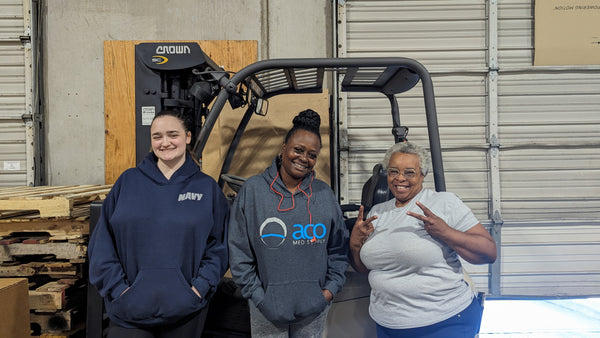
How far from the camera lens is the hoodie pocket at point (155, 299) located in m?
1.86

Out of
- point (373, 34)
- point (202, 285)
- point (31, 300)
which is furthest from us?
point (373, 34)

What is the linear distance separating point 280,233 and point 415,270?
2.64ft

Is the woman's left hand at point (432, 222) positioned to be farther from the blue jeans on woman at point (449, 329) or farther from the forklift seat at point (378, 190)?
the forklift seat at point (378, 190)

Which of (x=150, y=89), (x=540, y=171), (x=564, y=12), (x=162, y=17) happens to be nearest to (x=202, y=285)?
(x=150, y=89)

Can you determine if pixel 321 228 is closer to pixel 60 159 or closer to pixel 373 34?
pixel 373 34

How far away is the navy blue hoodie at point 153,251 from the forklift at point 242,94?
0.52 meters

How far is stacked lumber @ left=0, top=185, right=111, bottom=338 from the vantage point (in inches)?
106

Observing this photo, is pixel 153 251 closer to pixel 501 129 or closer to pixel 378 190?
pixel 378 190

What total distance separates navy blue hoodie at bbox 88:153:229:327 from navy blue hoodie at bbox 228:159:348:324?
0.51 feet

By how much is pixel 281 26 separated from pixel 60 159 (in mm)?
3369

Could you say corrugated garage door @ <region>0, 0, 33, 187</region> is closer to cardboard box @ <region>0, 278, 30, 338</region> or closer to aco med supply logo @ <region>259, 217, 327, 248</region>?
cardboard box @ <region>0, 278, 30, 338</region>

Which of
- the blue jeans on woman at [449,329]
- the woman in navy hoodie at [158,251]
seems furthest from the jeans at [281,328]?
the blue jeans on woman at [449,329]

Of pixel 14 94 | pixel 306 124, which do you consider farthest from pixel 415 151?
pixel 14 94

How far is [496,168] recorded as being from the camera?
4484 millimetres
